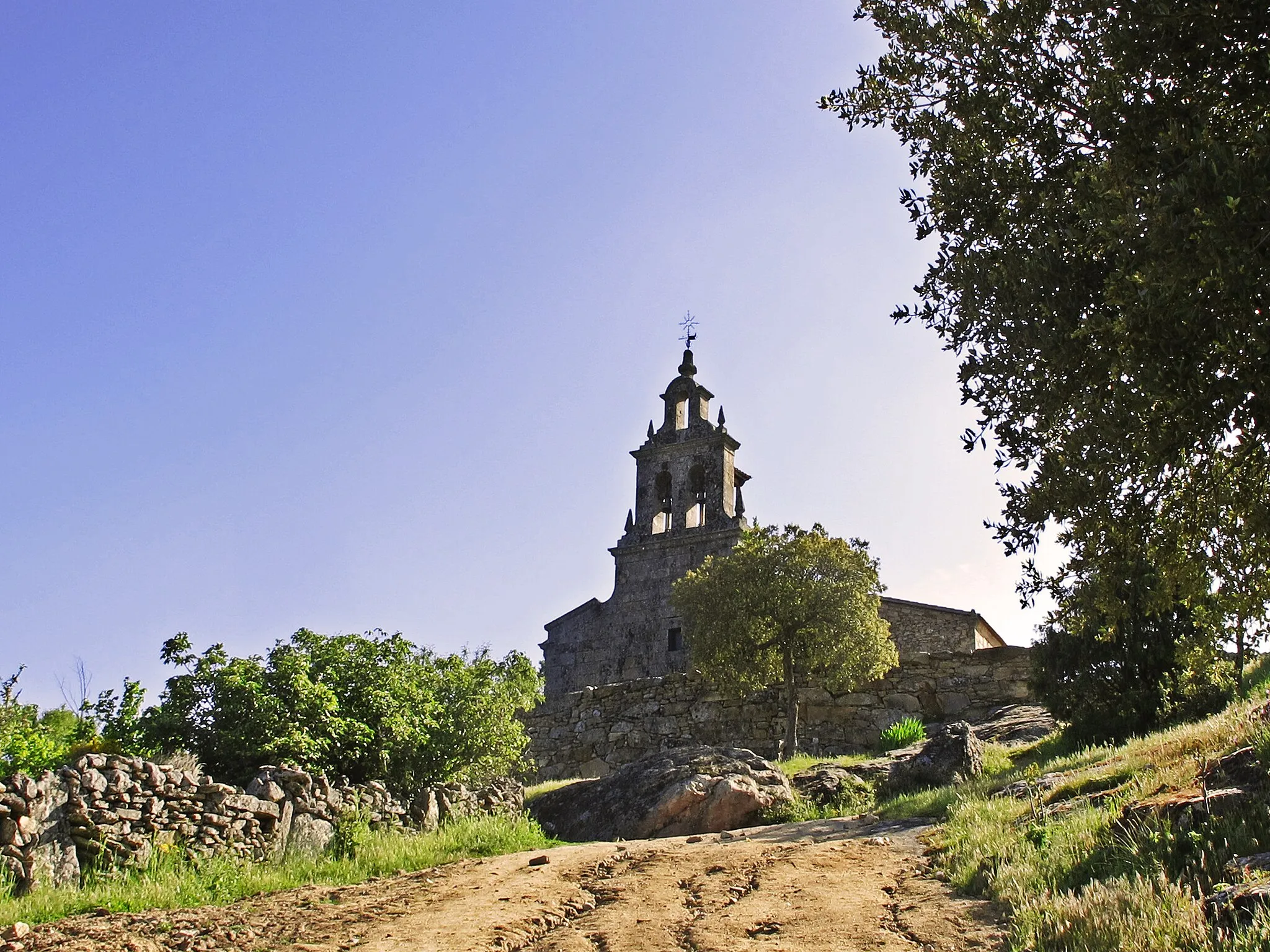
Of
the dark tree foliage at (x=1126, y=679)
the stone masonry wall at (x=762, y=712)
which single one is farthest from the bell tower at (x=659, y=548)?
the dark tree foliage at (x=1126, y=679)

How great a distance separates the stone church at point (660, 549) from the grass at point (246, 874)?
1795 centimetres

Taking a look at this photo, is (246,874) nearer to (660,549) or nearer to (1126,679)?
(1126,679)

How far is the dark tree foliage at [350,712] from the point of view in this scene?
36.0ft

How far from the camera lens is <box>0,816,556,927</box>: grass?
7.69 m

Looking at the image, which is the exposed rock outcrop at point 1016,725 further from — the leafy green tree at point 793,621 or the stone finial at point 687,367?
the stone finial at point 687,367

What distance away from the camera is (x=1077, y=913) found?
18.8 feet

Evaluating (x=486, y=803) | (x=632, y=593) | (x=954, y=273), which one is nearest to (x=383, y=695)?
(x=486, y=803)

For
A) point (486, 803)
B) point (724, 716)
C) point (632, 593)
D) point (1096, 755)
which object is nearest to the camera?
point (1096, 755)

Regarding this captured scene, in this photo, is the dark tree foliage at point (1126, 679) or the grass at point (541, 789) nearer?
the dark tree foliage at point (1126, 679)

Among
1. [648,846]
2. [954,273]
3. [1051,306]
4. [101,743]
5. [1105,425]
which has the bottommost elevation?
[648,846]

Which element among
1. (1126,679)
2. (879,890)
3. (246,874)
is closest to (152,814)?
(246,874)

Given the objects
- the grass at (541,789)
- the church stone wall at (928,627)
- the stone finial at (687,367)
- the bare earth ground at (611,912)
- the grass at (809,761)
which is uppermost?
the stone finial at (687,367)

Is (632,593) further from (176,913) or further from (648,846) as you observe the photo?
(176,913)

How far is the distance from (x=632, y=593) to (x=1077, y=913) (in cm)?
2509
